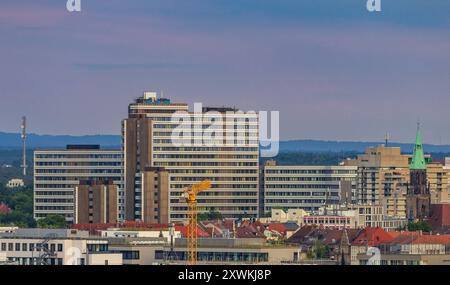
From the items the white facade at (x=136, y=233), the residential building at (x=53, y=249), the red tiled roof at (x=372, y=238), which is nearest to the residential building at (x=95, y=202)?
the white facade at (x=136, y=233)

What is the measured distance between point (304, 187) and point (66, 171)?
9384mm

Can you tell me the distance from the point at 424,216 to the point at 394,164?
16274mm

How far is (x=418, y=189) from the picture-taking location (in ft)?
249

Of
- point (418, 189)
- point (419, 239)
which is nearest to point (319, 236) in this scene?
point (419, 239)

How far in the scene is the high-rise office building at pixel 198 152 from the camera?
7050 cm

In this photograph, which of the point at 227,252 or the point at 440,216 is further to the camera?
the point at 440,216

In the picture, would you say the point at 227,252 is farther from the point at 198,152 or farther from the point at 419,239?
the point at 198,152

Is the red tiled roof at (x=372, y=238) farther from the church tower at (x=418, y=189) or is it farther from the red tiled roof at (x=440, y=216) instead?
the church tower at (x=418, y=189)

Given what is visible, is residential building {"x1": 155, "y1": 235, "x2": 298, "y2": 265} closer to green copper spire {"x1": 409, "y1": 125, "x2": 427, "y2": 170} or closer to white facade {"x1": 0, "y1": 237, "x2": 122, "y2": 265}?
white facade {"x1": 0, "y1": 237, "x2": 122, "y2": 265}

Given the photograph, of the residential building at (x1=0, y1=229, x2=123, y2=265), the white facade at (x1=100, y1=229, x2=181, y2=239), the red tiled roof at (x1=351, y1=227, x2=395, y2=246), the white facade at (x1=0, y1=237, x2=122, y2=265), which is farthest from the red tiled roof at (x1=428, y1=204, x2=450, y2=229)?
the white facade at (x1=0, y1=237, x2=122, y2=265)

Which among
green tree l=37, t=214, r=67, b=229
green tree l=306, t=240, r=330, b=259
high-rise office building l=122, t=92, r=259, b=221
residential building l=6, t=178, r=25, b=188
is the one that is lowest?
green tree l=306, t=240, r=330, b=259

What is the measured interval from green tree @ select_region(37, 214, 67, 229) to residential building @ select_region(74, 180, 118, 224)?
2.14ft

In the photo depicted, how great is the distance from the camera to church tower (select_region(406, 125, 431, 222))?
72875 mm

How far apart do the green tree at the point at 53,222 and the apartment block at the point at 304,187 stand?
1055cm
